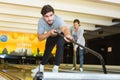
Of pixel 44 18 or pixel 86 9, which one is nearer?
pixel 44 18

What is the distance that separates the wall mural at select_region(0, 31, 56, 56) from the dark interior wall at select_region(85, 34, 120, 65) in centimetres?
348

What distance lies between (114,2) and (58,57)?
769cm

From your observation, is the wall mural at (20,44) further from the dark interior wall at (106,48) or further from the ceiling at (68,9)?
the ceiling at (68,9)

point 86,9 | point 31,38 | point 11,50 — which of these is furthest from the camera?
point 31,38

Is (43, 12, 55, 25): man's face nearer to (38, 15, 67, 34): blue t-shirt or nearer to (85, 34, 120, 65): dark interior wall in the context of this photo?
(38, 15, 67, 34): blue t-shirt

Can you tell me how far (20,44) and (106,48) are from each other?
21.8 ft

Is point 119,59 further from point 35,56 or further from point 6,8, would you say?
point 6,8

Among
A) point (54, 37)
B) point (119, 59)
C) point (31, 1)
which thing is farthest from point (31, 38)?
point (54, 37)

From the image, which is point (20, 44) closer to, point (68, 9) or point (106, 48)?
point (106, 48)

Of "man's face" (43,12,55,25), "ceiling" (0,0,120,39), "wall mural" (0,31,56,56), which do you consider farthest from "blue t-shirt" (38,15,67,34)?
"wall mural" (0,31,56,56)

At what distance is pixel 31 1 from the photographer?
11.6m

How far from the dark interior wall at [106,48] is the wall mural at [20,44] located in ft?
11.4

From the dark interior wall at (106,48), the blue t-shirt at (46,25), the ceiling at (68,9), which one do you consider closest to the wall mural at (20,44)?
the dark interior wall at (106,48)

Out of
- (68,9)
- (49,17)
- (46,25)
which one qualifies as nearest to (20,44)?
(68,9)
